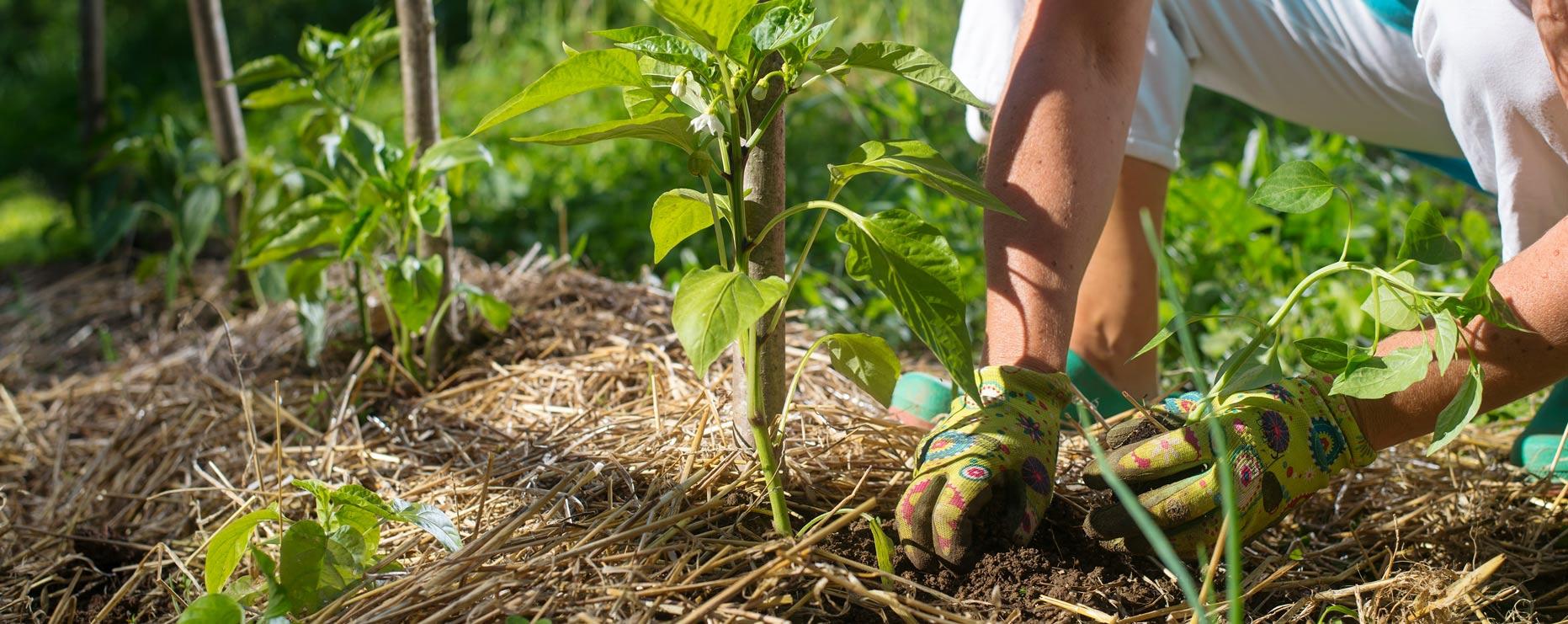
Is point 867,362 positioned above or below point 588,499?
above

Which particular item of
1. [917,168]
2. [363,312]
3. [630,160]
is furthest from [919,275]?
[630,160]

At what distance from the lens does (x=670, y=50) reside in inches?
36.8

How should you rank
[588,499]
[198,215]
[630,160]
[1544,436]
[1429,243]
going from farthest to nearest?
[630,160] < [198,215] < [1544,436] < [588,499] < [1429,243]

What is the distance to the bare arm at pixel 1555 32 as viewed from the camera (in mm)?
1089

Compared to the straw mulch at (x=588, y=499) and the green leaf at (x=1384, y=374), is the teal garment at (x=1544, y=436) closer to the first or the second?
the straw mulch at (x=588, y=499)

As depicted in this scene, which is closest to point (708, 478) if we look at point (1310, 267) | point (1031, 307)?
point (1031, 307)

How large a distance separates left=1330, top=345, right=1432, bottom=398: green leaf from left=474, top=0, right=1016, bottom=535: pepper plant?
0.38 metres

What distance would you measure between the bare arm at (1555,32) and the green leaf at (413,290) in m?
1.32

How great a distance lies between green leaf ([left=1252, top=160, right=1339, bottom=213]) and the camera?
42.1 inches

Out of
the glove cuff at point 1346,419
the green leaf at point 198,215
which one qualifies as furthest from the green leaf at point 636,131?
the green leaf at point 198,215

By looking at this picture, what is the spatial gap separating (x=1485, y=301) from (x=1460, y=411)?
0.35 ft

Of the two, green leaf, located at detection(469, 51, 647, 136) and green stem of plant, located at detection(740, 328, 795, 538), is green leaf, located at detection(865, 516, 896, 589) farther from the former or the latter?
green leaf, located at detection(469, 51, 647, 136)

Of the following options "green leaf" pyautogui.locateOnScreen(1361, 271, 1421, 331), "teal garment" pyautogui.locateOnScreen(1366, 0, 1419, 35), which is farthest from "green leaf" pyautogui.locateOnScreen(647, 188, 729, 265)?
"teal garment" pyautogui.locateOnScreen(1366, 0, 1419, 35)

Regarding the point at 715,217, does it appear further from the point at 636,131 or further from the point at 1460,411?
the point at 1460,411
